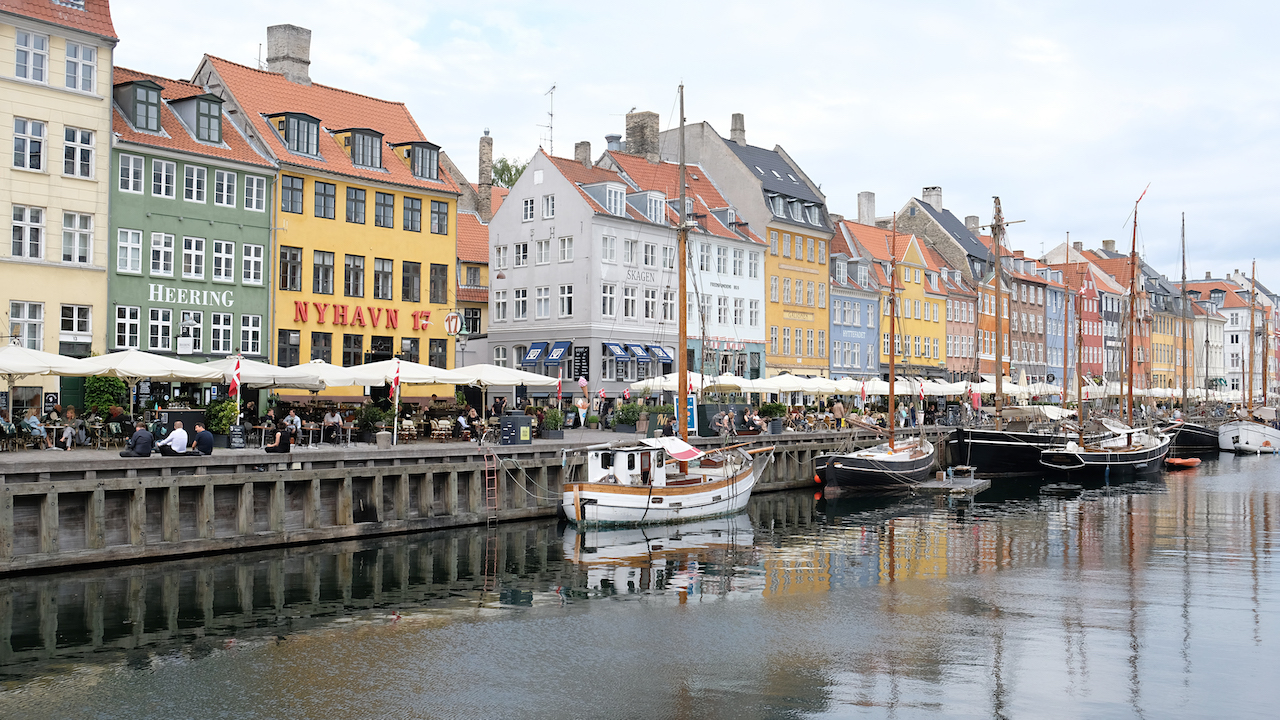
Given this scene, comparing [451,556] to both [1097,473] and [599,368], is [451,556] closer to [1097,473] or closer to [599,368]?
[599,368]

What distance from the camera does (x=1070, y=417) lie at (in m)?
71.5

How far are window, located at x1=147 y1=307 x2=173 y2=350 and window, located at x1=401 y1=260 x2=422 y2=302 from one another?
442 inches

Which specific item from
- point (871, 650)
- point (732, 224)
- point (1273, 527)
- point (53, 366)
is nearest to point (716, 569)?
point (871, 650)

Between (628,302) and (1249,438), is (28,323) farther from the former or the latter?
(1249,438)

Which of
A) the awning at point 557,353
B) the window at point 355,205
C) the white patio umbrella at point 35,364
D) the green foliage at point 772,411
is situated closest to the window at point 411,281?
the window at point 355,205

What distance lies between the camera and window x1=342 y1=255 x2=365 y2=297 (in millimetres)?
51875

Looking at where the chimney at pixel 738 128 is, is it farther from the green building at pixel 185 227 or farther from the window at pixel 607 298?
the green building at pixel 185 227

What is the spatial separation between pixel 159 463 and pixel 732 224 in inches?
1963

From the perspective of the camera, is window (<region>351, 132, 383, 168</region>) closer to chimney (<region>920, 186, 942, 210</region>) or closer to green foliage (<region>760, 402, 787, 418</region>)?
green foliage (<region>760, 402, 787, 418</region>)

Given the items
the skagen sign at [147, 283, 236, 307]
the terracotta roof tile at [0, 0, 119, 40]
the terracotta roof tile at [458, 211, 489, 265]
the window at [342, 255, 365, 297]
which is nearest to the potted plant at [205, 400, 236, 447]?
the skagen sign at [147, 283, 236, 307]

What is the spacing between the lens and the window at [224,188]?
155 feet

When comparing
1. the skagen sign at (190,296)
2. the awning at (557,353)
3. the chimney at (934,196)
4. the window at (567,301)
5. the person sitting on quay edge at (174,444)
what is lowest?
the person sitting on quay edge at (174,444)

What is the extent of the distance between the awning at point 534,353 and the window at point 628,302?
4.60m

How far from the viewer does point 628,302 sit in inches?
2547
